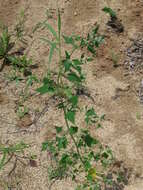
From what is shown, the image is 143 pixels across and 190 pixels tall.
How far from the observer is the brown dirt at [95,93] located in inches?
107

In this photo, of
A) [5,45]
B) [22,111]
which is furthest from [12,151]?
[5,45]

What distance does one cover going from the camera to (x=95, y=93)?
3.05 metres

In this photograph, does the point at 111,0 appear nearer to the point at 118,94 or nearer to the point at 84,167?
the point at 118,94

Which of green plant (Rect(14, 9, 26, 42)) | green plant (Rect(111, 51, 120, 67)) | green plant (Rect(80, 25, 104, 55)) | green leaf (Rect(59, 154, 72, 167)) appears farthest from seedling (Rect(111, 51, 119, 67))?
green leaf (Rect(59, 154, 72, 167))

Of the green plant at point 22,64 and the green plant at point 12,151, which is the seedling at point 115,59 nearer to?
the green plant at point 22,64

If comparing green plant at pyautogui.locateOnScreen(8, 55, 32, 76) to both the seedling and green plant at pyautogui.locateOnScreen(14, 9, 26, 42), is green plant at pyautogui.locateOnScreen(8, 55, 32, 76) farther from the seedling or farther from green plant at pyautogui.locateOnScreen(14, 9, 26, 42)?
the seedling

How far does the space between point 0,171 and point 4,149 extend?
16 centimetres

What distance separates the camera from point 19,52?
3.31 m

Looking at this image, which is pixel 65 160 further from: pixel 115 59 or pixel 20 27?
pixel 20 27

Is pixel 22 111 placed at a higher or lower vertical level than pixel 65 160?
higher

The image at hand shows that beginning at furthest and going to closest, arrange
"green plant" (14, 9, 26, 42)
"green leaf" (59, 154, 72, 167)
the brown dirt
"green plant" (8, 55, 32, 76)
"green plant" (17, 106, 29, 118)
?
"green plant" (14, 9, 26, 42)
"green plant" (8, 55, 32, 76)
"green plant" (17, 106, 29, 118)
the brown dirt
"green leaf" (59, 154, 72, 167)

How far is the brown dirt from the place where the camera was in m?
2.71

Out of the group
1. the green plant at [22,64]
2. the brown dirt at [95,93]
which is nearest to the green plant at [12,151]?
the brown dirt at [95,93]

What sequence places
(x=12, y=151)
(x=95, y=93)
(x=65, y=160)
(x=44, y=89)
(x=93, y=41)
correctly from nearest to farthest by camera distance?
(x=44, y=89) < (x=65, y=160) < (x=12, y=151) < (x=93, y=41) < (x=95, y=93)
